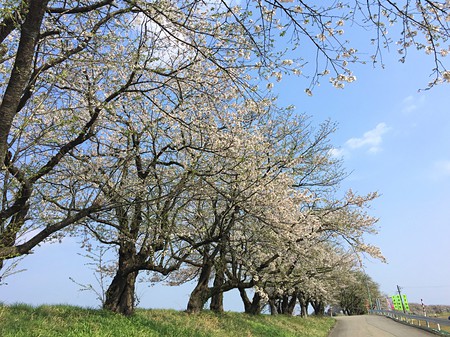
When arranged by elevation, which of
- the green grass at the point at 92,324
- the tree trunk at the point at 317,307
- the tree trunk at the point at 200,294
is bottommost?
the tree trunk at the point at 317,307

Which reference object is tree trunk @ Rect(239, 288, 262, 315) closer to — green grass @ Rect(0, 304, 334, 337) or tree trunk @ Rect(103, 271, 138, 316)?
Result: green grass @ Rect(0, 304, 334, 337)

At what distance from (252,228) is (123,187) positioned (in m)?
6.85

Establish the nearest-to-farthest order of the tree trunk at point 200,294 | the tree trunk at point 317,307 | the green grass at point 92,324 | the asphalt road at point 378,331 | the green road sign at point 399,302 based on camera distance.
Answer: the green grass at point 92,324, the tree trunk at point 200,294, the asphalt road at point 378,331, the green road sign at point 399,302, the tree trunk at point 317,307

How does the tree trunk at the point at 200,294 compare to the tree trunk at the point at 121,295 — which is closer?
the tree trunk at the point at 121,295

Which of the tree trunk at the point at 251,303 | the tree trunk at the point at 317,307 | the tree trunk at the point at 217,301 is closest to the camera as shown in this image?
the tree trunk at the point at 217,301

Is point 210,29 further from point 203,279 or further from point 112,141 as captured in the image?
point 203,279

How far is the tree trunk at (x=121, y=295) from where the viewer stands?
35.6ft

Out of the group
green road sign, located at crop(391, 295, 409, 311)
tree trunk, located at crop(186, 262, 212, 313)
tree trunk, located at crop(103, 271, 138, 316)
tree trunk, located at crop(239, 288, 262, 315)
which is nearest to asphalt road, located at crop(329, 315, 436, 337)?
tree trunk, located at crop(239, 288, 262, 315)

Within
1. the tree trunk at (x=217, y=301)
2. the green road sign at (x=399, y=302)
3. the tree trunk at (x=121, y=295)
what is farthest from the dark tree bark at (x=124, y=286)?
the green road sign at (x=399, y=302)

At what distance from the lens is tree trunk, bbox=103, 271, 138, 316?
35.6ft

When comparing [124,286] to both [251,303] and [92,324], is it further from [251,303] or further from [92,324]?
[251,303]

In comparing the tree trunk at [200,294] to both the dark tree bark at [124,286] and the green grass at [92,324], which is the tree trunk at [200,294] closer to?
the green grass at [92,324]

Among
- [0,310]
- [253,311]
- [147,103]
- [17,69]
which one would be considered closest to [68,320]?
[0,310]

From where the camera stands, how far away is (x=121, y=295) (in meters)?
11.1
